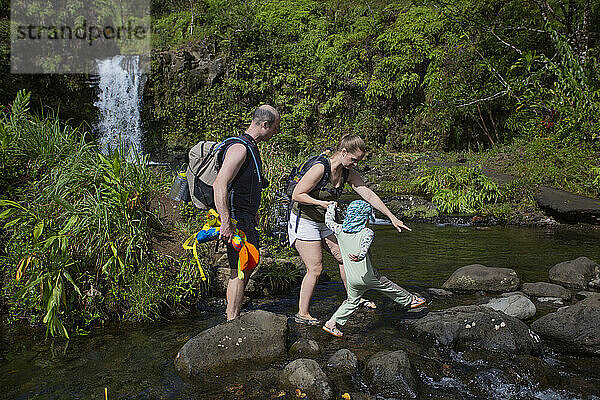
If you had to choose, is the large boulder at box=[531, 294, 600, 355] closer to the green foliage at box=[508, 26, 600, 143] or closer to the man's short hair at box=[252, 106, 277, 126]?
the man's short hair at box=[252, 106, 277, 126]

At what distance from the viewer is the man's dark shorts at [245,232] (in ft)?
13.1

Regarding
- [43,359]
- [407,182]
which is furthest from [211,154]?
[407,182]

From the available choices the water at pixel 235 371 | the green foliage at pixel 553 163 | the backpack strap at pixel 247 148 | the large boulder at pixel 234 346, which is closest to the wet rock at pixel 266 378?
the water at pixel 235 371

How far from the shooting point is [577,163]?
1181cm

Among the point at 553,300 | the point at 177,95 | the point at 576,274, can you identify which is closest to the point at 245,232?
the point at 553,300

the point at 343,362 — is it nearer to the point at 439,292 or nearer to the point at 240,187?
the point at 240,187

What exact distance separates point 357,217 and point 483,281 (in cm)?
263

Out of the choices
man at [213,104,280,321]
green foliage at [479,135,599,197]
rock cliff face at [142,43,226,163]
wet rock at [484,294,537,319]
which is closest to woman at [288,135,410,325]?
man at [213,104,280,321]

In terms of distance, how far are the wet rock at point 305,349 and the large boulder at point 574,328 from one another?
217 centimetres

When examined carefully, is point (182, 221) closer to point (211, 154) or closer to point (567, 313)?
point (211, 154)

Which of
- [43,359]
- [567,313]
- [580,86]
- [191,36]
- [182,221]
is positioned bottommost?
[43,359]

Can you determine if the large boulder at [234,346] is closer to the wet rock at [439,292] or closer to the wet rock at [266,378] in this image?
the wet rock at [266,378]

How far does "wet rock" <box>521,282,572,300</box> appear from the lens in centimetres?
543

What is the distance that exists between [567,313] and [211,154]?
3660 millimetres
